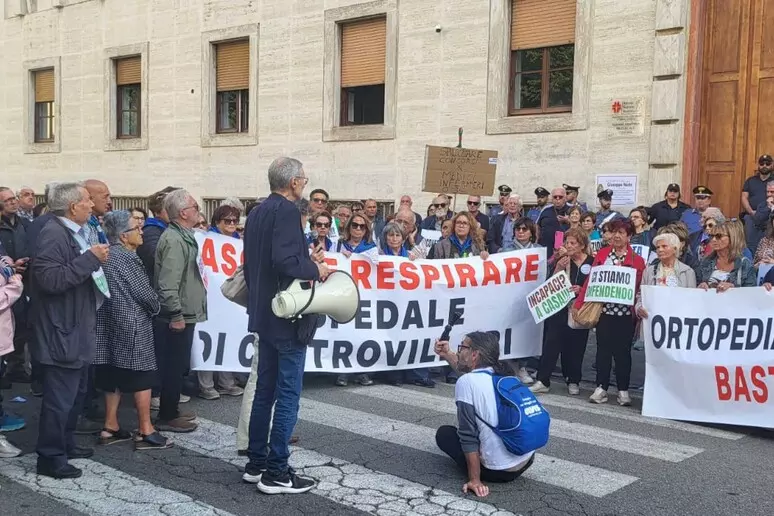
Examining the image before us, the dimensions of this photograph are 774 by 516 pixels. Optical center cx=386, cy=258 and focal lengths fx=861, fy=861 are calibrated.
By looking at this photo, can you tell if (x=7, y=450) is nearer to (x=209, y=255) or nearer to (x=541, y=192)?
(x=209, y=255)

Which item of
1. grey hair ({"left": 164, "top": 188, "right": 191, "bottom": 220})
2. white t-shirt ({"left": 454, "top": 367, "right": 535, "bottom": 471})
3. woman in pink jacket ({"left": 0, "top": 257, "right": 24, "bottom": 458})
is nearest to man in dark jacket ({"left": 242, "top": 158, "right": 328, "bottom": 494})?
white t-shirt ({"left": 454, "top": 367, "right": 535, "bottom": 471})

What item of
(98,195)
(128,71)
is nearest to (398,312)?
(98,195)

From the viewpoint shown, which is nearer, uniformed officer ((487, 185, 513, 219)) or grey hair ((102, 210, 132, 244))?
grey hair ((102, 210, 132, 244))

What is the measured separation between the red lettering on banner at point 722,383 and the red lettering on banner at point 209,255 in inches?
175

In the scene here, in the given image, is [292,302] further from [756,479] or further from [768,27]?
[768,27]

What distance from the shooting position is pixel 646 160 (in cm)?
1294

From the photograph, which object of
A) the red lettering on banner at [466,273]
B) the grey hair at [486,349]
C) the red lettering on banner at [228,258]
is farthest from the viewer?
the red lettering on banner at [466,273]

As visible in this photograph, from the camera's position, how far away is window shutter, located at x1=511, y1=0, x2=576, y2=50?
1380cm

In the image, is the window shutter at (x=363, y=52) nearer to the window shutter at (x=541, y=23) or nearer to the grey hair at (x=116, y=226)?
the window shutter at (x=541, y=23)

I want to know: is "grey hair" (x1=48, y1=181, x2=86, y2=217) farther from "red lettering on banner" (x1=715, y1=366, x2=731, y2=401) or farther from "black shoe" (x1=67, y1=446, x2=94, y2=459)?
"red lettering on banner" (x1=715, y1=366, x2=731, y2=401)

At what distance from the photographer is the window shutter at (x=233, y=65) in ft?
61.4

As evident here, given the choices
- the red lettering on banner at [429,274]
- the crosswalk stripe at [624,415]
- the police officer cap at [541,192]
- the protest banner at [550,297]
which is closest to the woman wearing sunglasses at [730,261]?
the crosswalk stripe at [624,415]

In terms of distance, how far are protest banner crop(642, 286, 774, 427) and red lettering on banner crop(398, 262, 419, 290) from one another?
2.18 meters

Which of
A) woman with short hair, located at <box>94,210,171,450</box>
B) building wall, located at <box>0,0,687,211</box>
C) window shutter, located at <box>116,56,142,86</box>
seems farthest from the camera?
window shutter, located at <box>116,56,142,86</box>
